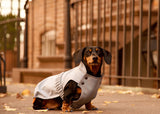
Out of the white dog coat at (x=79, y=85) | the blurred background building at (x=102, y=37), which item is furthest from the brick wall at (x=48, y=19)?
the white dog coat at (x=79, y=85)

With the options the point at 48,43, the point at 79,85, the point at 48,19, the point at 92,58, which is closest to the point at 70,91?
the point at 79,85

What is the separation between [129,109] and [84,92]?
27.8 inches

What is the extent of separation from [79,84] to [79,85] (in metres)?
0.01

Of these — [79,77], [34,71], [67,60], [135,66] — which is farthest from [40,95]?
[135,66]

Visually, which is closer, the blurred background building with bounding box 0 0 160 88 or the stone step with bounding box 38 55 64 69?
the blurred background building with bounding box 0 0 160 88

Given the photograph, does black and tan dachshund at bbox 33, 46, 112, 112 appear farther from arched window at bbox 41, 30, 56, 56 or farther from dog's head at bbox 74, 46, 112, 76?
arched window at bbox 41, 30, 56, 56

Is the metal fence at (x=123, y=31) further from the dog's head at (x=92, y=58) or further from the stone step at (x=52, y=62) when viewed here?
the dog's head at (x=92, y=58)

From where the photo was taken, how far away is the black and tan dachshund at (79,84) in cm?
283

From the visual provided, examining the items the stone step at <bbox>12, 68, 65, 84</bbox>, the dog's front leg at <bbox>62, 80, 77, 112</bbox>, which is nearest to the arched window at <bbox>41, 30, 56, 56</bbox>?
the stone step at <bbox>12, 68, 65, 84</bbox>

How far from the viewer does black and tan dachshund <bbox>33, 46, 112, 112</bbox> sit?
9.28 ft

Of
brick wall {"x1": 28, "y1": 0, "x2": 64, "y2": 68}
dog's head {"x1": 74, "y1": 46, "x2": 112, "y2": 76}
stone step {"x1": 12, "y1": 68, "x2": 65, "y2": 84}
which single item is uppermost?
brick wall {"x1": 28, "y1": 0, "x2": 64, "y2": 68}

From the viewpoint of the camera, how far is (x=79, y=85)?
2842mm

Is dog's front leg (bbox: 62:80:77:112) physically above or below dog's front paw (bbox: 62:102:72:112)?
above

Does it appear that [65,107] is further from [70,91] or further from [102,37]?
[102,37]
